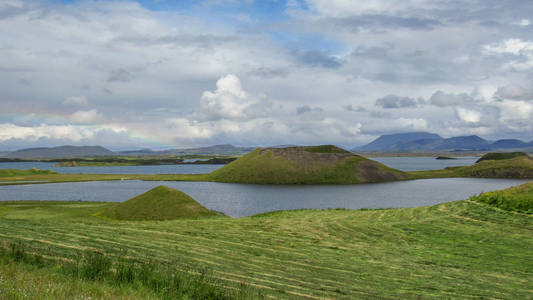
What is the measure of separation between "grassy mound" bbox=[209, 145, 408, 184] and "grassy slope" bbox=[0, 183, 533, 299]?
100507 millimetres

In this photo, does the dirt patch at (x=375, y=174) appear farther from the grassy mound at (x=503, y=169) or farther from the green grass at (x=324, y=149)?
the grassy mound at (x=503, y=169)

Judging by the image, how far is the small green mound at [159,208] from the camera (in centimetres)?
4509

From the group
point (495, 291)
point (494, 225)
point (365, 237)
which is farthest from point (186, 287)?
point (494, 225)

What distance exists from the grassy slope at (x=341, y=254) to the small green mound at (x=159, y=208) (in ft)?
63.4

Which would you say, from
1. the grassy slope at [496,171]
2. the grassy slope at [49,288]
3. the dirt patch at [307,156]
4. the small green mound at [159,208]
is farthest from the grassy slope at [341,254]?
the grassy slope at [496,171]

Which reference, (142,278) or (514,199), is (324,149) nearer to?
(514,199)

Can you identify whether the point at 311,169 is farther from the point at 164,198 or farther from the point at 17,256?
the point at 17,256

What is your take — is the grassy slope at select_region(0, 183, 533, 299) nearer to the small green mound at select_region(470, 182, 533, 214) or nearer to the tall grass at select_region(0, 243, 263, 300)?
the tall grass at select_region(0, 243, 263, 300)

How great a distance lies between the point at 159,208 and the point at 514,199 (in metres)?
41.2

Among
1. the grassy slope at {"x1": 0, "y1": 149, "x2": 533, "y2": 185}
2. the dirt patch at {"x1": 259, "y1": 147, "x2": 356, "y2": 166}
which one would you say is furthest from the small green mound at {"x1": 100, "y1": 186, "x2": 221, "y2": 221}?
the dirt patch at {"x1": 259, "y1": 147, "x2": 356, "y2": 166}

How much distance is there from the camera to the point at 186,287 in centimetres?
932

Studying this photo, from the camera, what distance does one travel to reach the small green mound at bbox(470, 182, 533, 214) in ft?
110

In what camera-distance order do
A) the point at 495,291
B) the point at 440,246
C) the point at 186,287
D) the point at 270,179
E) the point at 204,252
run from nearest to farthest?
the point at 186,287 → the point at 495,291 → the point at 204,252 → the point at 440,246 → the point at 270,179

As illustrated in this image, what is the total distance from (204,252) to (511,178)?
151847 mm
